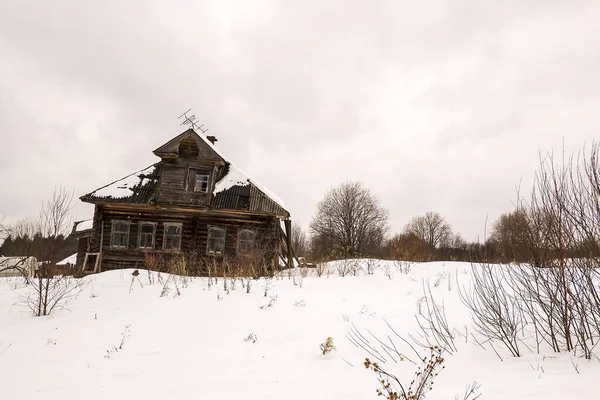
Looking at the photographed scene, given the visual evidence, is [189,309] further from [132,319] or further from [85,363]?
[85,363]

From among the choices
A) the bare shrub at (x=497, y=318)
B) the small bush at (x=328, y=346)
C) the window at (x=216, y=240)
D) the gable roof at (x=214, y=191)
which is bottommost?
the small bush at (x=328, y=346)

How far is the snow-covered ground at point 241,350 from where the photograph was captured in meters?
4.09

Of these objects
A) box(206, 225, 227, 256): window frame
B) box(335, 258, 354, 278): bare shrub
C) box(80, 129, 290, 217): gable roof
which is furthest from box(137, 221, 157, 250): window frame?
box(335, 258, 354, 278): bare shrub

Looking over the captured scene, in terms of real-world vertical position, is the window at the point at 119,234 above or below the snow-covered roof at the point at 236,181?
below

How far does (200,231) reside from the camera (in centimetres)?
1702

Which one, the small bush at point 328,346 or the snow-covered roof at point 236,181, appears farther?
the snow-covered roof at point 236,181

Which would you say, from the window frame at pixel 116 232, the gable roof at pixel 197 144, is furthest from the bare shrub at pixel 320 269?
the window frame at pixel 116 232

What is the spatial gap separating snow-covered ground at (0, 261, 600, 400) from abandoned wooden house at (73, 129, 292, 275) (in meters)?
6.63

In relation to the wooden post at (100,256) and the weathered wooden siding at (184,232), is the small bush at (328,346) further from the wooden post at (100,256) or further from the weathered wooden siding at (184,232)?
the wooden post at (100,256)

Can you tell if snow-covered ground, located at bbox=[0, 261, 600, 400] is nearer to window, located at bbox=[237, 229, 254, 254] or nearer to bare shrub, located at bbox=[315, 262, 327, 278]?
bare shrub, located at bbox=[315, 262, 327, 278]

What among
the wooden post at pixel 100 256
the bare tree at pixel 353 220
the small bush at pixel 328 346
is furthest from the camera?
the bare tree at pixel 353 220

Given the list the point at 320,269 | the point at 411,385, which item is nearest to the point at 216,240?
the point at 320,269

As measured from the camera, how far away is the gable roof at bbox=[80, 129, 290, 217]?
16.6 m

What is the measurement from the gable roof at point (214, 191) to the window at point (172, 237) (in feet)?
4.91
